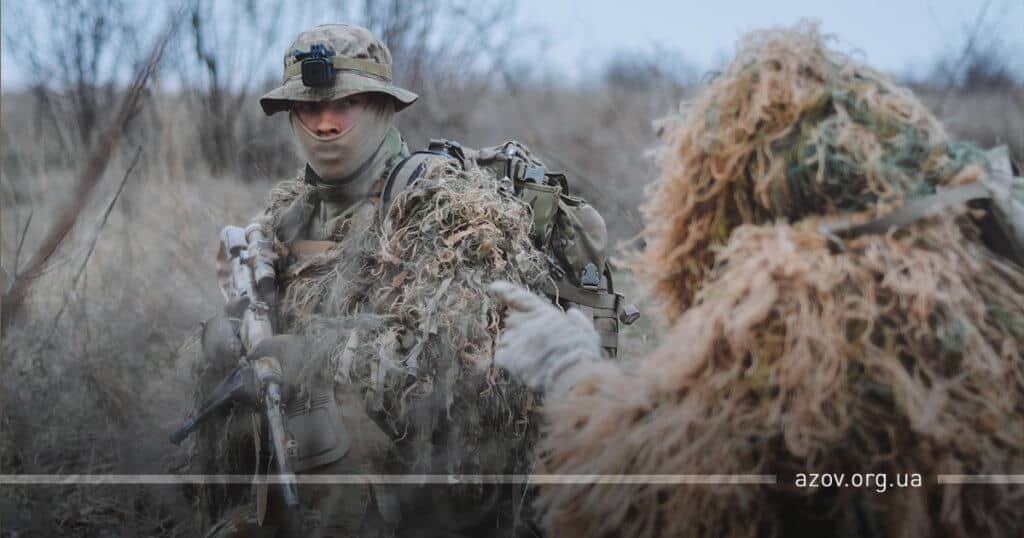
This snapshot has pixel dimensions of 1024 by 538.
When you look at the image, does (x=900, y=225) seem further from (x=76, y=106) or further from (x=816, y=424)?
(x=76, y=106)

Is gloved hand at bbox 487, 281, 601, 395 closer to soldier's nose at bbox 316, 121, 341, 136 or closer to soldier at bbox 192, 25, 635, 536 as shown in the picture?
soldier at bbox 192, 25, 635, 536

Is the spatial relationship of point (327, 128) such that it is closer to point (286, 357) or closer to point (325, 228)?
point (325, 228)

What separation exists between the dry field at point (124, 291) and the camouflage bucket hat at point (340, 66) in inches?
38.3

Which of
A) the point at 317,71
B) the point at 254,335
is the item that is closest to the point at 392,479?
the point at 254,335

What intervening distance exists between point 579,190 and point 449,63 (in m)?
1.77

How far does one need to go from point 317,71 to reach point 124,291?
7.26ft

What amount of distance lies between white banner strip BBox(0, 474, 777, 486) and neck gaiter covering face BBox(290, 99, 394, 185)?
953 mm

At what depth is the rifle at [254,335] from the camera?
2.33 meters

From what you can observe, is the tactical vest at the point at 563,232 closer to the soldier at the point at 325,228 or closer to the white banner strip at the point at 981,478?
the soldier at the point at 325,228

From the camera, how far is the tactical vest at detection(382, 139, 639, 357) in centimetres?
278

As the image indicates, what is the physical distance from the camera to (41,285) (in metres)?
3.85

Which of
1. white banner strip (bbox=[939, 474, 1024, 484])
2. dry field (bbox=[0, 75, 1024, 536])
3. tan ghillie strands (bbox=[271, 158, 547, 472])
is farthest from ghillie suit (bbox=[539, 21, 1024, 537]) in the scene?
tan ghillie strands (bbox=[271, 158, 547, 472])

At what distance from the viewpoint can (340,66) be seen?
2.69 metres

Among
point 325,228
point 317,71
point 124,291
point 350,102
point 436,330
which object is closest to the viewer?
point 436,330
